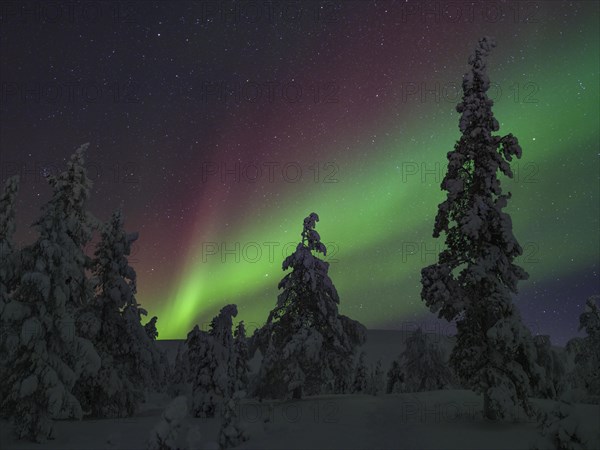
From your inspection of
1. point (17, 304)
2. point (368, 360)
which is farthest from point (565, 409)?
point (368, 360)

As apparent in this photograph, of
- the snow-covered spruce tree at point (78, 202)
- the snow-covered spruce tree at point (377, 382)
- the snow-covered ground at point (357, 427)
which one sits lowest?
the snow-covered ground at point (357, 427)

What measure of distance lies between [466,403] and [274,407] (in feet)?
30.5

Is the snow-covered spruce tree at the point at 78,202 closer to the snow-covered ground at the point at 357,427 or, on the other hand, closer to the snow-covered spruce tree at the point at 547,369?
the snow-covered ground at the point at 357,427

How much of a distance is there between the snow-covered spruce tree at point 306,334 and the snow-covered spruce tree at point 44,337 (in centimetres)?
957

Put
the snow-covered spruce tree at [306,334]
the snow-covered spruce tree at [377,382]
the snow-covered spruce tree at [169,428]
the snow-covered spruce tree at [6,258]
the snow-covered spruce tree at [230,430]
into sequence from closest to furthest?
the snow-covered spruce tree at [169,428], the snow-covered spruce tree at [230,430], the snow-covered spruce tree at [6,258], the snow-covered spruce tree at [306,334], the snow-covered spruce tree at [377,382]

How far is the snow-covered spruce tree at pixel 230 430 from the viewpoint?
59.7ft

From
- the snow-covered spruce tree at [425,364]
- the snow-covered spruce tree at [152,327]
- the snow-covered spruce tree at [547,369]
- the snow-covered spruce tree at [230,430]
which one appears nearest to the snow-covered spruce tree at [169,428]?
the snow-covered spruce tree at [230,430]

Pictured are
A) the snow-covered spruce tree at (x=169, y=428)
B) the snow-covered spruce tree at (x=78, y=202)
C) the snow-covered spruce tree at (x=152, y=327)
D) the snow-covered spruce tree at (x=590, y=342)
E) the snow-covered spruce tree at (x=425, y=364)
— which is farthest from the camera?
the snow-covered spruce tree at (x=425, y=364)

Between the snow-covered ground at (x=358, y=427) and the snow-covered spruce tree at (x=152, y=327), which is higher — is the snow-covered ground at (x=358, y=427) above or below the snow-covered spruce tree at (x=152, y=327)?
below

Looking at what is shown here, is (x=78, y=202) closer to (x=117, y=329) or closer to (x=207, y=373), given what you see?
(x=117, y=329)

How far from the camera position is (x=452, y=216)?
21.2 m

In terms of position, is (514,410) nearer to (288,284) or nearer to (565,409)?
(565,409)

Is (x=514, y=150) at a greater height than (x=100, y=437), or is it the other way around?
(x=514, y=150)

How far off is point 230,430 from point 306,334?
8961mm
